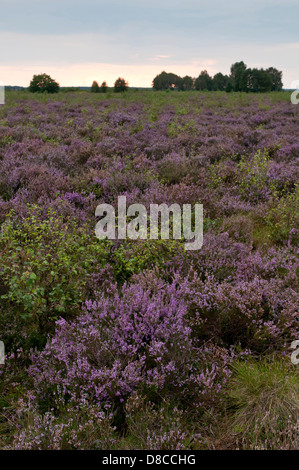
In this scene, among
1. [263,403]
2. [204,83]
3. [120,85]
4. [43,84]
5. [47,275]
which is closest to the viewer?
[263,403]

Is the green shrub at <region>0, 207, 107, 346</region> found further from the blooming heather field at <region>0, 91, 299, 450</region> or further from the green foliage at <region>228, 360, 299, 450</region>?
the green foliage at <region>228, 360, 299, 450</region>

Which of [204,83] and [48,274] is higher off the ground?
[204,83]

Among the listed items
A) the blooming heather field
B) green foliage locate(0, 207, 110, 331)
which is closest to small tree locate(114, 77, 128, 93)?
the blooming heather field

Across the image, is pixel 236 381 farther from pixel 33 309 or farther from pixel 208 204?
pixel 208 204

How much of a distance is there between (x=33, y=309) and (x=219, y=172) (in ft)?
17.6

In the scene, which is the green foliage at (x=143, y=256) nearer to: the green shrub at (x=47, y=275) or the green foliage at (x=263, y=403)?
the green shrub at (x=47, y=275)

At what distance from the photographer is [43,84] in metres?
36.3

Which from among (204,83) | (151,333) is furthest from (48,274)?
(204,83)

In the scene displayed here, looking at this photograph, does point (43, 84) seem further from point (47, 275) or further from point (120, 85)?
point (47, 275)

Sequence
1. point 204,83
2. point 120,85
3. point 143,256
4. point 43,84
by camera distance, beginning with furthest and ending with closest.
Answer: point 204,83
point 43,84
point 120,85
point 143,256

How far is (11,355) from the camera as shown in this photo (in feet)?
9.43

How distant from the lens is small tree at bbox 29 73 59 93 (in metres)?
36.2

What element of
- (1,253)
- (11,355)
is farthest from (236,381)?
(1,253)

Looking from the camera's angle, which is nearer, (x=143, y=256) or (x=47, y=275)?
(x=47, y=275)
